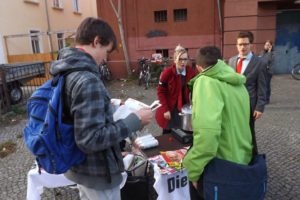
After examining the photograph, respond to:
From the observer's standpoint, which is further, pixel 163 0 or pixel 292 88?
pixel 163 0

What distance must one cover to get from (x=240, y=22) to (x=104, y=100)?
36.1 ft

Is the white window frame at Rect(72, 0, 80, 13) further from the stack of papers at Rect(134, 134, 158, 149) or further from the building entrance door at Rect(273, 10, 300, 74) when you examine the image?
the stack of papers at Rect(134, 134, 158, 149)

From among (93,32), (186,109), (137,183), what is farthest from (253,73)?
(93,32)

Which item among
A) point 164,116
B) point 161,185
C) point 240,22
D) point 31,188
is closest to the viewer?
point 161,185

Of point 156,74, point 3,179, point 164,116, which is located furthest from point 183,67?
point 156,74

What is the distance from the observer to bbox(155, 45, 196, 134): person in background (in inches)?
148

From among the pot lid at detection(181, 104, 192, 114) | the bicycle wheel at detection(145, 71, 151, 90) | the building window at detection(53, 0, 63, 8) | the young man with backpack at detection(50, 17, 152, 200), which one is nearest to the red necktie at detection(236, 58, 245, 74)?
the pot lid at detection(181, 104, 192, 114)

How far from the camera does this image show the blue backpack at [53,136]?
1494 mm

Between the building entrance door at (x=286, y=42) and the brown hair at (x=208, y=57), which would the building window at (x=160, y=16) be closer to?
the building entrance door at (x=286, y=42)

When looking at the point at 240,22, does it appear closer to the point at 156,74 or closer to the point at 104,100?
the point at 156,74

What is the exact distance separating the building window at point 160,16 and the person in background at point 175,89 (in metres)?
9.03

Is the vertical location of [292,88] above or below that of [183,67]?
below

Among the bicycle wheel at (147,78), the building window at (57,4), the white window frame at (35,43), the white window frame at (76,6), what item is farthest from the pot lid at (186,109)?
the white window frame at (76,6)

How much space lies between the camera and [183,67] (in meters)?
3.80
